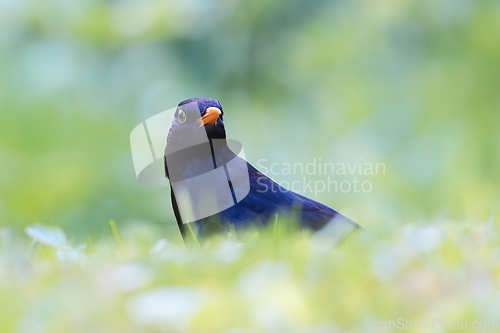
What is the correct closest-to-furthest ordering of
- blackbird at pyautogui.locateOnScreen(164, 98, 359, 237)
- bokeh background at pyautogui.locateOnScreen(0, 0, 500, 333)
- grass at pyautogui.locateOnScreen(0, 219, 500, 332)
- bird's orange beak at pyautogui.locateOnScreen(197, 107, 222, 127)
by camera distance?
1. grass at pyautogui.locateOnScreen(0, 219, 500, 332)
2. blackbird at pyautogui.locateOnScreen(164, 98, 359, 237)
3. bird's orange beak at pyautogui.locateOnScreen(197, 107, 222, 127)
4. bokeh background at pyautogui.locateOnScreen(0, 0, 500, 333)

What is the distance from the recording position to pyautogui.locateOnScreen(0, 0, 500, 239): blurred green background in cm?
557

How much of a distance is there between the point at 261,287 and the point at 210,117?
1.75 meters

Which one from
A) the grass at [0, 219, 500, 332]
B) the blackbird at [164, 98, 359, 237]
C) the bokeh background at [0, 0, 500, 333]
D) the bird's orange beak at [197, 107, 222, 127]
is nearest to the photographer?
the grass at [0, 219, 500, 332]

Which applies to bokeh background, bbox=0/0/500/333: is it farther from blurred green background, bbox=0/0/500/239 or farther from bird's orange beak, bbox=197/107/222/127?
bird's orange beak, bbox=197/107/222/127

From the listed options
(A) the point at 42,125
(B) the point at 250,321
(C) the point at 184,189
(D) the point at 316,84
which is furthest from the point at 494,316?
(A) the point at 42,125

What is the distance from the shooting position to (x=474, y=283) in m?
1.21

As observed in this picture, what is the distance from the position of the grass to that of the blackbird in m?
0.79

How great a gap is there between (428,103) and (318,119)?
1273 millimetres

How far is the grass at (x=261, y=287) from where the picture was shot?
1.00 meters

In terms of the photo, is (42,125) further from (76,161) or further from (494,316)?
(494,316)

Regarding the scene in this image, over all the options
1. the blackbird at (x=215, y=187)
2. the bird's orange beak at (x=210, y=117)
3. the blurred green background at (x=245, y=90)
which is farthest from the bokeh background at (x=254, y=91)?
the bird's orange beak at (x=210, y=117)

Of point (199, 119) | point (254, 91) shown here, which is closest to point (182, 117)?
point (199, 119)

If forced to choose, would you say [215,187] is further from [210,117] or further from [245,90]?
[245,90]

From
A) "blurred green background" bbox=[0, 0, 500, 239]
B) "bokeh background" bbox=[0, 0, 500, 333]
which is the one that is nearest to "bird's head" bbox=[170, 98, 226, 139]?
"bokeh background" bbox=[0, 0, 500, 333]
